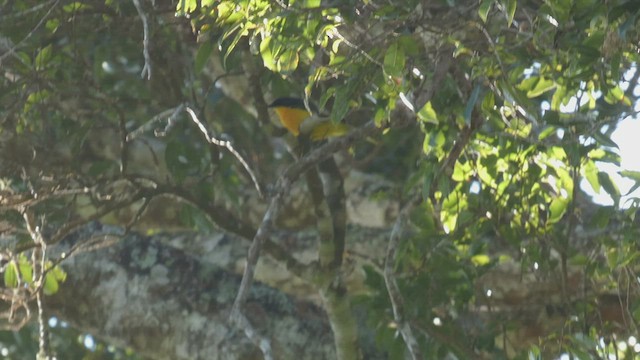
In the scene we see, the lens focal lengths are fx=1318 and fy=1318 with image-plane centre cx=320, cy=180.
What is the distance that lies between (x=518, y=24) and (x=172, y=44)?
169 cm

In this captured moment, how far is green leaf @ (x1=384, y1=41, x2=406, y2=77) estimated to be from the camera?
2574 millimetres

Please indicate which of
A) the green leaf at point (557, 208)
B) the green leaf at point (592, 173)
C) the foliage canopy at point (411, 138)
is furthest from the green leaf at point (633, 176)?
the green leaf at point (557, 208)

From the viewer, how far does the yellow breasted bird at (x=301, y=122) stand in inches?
166

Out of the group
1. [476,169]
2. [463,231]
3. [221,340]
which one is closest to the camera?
[476,169]

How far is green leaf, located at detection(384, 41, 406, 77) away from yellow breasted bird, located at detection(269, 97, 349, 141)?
149 centimetres

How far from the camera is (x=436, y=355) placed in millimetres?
3516

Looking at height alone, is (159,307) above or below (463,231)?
below

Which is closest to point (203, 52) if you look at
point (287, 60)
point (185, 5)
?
point (185, 5)

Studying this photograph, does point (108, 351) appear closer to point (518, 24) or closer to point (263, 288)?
point (263, 288)

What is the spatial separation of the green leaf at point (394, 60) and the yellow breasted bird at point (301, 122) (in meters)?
1.49

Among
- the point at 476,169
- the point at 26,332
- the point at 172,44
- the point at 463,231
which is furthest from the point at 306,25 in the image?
the point at 26,332

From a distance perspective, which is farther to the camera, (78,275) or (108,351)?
(108,351)

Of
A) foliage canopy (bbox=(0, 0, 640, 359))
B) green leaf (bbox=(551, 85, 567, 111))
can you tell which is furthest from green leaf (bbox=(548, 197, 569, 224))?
green leaf (bbox=(551, 85, 567, 111))

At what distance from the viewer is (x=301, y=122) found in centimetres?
426
